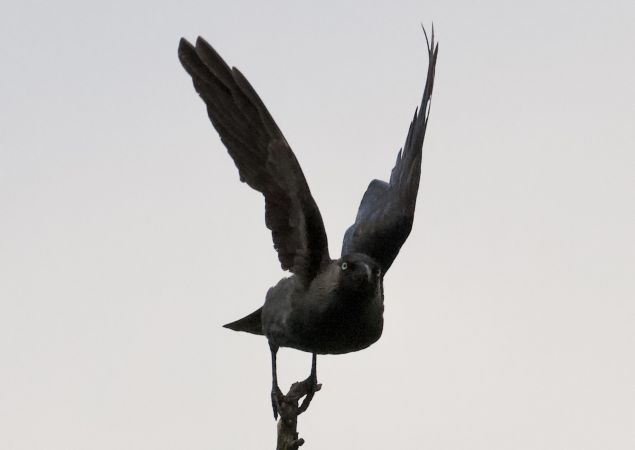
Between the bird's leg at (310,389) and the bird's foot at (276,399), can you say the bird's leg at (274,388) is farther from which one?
the bird's leg at (310,389)

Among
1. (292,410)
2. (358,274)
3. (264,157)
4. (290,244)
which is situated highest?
(264,157)

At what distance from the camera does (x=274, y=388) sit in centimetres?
831

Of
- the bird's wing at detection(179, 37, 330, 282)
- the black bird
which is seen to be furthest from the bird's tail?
the bird's wing at detection(179, 37, 330, 282)

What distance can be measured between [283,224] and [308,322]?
Answer: 83 centimetres

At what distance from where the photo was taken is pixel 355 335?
778 centimetres

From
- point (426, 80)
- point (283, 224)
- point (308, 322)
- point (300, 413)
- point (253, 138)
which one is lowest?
point (300, 413)

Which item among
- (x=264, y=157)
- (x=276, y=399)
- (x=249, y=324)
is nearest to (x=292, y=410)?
(x=276, y=399)

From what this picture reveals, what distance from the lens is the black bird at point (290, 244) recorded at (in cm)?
769

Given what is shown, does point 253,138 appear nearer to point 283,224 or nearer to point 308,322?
point 283,224

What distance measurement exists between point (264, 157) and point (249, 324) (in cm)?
198

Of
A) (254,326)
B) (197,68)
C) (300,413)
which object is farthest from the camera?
(254,326)

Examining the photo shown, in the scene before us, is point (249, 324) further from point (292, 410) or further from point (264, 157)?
point (264, 157)

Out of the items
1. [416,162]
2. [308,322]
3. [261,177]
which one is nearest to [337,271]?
[308,322]

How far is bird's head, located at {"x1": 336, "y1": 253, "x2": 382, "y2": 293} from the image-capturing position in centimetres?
755
